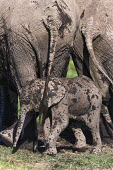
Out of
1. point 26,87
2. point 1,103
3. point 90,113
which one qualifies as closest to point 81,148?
point 90,113

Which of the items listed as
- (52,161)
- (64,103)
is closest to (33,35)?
(64,103)

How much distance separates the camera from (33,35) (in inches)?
252

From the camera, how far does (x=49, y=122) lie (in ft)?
21.2

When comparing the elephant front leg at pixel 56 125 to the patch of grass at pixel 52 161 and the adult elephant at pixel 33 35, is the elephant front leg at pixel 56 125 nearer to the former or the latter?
the patch of grass at pixel 52 161

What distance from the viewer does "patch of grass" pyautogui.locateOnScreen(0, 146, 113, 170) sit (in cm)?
579

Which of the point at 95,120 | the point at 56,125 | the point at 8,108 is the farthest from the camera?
the point at 8,108

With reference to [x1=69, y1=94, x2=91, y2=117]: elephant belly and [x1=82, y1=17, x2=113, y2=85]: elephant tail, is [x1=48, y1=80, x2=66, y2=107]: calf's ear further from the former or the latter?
[x1=82, y1=17, x2=113, y2=85]: elephant tail

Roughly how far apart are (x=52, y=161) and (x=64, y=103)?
0.61 meters

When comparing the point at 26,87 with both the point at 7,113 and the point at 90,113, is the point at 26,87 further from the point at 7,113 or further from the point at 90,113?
the point at 7,113

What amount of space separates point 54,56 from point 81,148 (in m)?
1.02

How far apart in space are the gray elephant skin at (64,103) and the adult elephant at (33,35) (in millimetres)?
111

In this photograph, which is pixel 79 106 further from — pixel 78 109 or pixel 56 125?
pixel 56 125

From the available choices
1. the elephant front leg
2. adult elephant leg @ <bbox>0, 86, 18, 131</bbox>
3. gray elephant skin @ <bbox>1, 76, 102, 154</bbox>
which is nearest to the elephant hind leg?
gray elephant skin @ <bbox>1, 76, 102, 154</bbox>

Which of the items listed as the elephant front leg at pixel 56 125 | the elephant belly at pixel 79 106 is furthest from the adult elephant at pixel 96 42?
the elephant front leg at pixel 56 125
